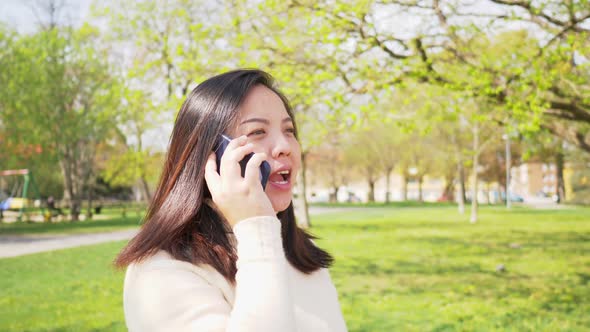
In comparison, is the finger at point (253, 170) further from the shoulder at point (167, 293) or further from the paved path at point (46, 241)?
the paved path at point (46, 241)

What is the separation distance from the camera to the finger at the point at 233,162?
1.38 metres

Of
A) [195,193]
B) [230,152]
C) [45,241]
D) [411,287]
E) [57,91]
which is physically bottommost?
[411,287]

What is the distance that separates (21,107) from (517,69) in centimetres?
2212

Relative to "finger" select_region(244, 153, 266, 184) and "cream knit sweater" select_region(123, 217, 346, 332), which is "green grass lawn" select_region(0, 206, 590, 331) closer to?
"cream knit sweater" select_region(123, 217, 346, 332)

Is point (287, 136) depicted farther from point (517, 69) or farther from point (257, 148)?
point (517, 69)

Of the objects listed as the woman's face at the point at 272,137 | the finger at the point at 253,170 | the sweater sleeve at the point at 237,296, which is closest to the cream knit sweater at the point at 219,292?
the sweater sleeve at the point at 237,296

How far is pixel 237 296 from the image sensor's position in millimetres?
1334

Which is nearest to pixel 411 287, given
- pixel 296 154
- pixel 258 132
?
pixel 296 154

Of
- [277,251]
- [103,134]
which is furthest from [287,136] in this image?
[103,134]

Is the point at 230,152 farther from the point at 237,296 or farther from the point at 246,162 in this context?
the point at 237,296

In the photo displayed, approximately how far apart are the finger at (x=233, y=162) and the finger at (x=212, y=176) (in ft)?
0.13

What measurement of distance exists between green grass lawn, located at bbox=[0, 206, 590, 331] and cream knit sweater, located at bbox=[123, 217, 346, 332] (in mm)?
3541

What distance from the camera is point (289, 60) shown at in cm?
998

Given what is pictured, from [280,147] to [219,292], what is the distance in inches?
17.5
